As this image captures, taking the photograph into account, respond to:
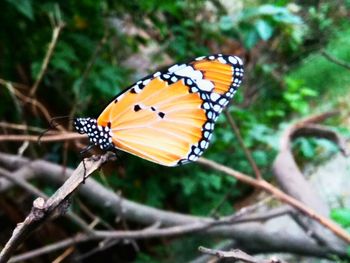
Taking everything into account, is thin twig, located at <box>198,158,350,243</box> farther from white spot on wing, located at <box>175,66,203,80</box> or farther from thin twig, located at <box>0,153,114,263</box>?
thin twig, located at <box>0,153,114,263</box>

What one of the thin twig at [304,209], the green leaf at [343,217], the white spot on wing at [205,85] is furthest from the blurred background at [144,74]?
the white spot on wing at [205,85]

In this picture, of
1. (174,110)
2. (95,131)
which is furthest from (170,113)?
(95,131)

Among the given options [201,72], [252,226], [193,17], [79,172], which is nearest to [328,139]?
[252,226]

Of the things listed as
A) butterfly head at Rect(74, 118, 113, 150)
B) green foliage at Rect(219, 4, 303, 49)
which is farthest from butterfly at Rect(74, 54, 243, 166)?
green foliage at Rect(219, 4, 303, 49)

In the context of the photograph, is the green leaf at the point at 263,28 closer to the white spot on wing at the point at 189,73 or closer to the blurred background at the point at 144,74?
the blurred background at the point at 144,74

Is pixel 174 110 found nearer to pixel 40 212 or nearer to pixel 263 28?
pixel 40 212
